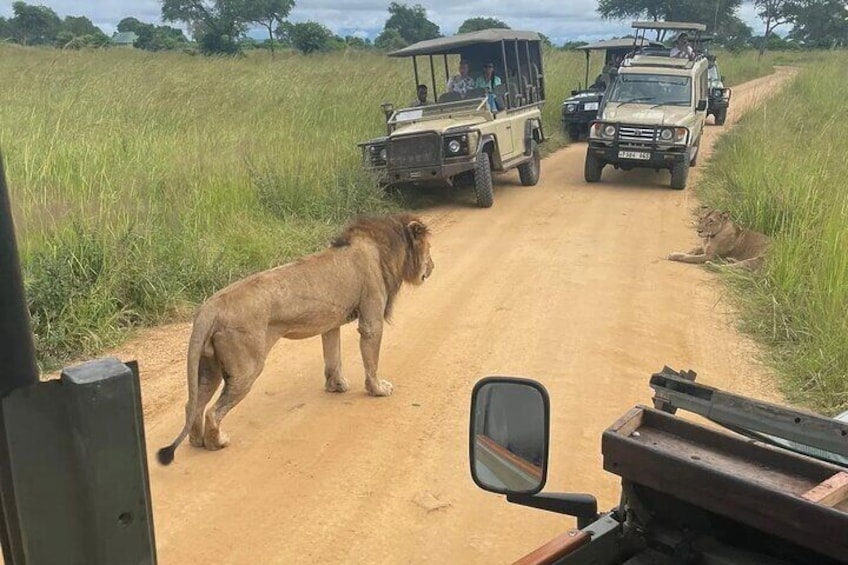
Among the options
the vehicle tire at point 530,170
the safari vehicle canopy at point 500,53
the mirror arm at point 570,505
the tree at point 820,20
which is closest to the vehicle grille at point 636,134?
the vehicle tire at point 530,170

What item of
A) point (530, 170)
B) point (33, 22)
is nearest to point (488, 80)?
point (530, 170)

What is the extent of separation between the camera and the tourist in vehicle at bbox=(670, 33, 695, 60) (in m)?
15.8

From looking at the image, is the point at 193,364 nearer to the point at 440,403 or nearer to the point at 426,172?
the point at 440,403

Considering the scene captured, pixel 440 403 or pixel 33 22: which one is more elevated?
pixel 33 22

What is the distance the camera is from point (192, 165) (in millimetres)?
8664

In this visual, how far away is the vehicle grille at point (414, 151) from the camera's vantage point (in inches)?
392

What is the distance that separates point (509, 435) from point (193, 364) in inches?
90.1

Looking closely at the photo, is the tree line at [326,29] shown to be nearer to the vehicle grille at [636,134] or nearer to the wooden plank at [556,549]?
the vehicle grille at [636,134]

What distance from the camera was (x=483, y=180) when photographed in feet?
34.3

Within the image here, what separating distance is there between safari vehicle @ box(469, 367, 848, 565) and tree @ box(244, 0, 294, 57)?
46.9m

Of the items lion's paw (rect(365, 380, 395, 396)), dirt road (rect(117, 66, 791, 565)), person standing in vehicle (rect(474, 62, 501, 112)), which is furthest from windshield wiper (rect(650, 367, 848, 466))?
person standing in vehicle (rect(474, 62, 501, 112))

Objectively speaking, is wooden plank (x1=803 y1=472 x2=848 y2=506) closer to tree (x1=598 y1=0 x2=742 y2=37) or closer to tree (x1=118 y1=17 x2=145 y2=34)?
tree (x1=598 y1=0 x2=742 y2=37)

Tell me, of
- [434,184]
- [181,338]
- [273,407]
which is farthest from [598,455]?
[434,184]

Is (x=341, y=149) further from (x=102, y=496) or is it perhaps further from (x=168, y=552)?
(x=102, y=496)
